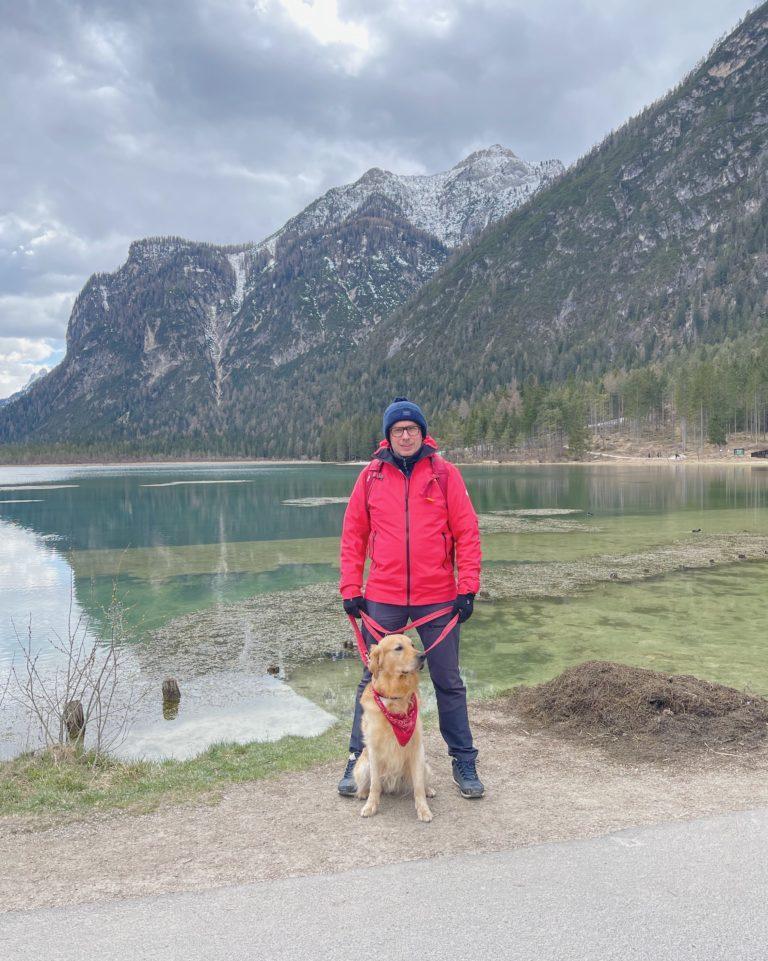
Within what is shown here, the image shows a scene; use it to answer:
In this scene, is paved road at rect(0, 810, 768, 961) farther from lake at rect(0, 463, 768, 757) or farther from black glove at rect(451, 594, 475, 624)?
lake at rect(0, 463, 768, 757)

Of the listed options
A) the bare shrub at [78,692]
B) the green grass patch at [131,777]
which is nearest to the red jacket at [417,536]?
the green grass patch at [131,777]

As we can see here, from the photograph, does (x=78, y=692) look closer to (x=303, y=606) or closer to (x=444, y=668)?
(x=303, y=606)

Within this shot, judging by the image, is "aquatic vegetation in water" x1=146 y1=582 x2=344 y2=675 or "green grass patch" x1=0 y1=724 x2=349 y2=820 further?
"aquatic vegetation in water" x1=146 y1=582 x2=344 y2=675

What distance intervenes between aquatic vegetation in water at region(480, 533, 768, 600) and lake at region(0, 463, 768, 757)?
0.45 ft

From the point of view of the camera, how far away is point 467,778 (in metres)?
6.00

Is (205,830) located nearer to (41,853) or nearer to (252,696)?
(41,853)

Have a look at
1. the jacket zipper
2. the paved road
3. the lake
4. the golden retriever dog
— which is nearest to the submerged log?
the lake

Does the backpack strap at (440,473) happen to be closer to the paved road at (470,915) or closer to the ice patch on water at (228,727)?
the paved road at (470,915)

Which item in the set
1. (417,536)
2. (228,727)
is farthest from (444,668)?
(228,727)

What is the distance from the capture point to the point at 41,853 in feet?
16.2

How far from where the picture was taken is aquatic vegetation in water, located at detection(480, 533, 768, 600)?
20.3 meters

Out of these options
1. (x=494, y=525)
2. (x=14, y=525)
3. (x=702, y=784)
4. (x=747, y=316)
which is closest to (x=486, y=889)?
(x=702, y=784)

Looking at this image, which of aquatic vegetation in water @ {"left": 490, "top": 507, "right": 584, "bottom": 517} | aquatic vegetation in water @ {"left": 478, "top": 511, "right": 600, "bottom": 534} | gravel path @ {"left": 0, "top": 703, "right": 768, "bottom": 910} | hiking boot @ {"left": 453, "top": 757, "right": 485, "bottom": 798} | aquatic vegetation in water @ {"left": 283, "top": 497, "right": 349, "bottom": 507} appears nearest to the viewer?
gravel path @ {"left": 0, "top": 703, "right": 768, "bottom": 910}

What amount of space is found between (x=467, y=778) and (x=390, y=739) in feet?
3.21
